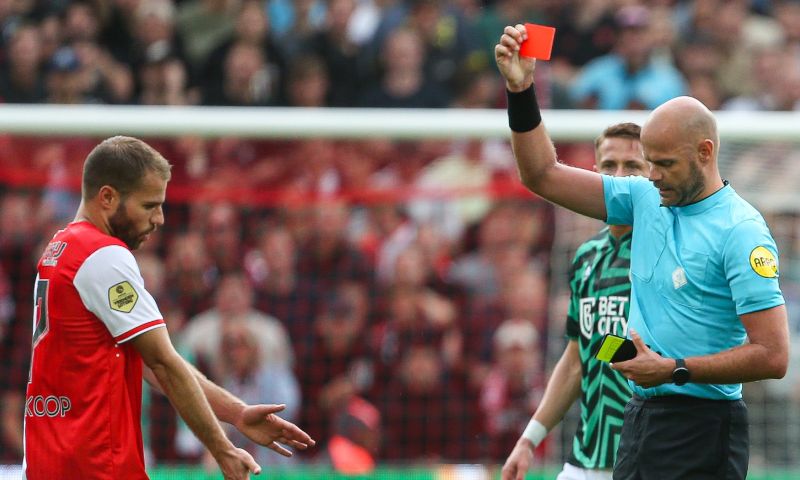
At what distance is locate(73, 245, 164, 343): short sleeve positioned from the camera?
14.7 feet

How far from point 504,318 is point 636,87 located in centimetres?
261

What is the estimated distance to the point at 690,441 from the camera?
14.6ft

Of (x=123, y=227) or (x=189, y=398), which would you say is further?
(x=123, y=227)

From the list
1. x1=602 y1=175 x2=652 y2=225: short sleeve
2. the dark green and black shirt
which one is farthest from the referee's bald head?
the dark green and black shirt

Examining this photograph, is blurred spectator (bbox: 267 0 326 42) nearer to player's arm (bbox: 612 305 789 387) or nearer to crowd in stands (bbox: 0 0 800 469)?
crowd in stands (bbox: 0 0 800 469)

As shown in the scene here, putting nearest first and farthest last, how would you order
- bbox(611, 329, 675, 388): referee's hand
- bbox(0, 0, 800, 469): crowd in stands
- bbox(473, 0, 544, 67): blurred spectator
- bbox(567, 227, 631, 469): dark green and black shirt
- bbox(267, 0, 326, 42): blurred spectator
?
bbox(611, 329, 675, 388): referee's hand < bbox(567, 227, 631, 469): dark green and black shirt < bbox(0, 0, 800, 469): crowd in stands < bbox(267, 0, 326, 42): blurred spectator < bbox(473, 0, 544, 67): blurred spectator

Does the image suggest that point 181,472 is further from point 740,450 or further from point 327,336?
point 740,450

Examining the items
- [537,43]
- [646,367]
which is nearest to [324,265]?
[537,43]

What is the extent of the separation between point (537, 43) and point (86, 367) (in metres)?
2.02

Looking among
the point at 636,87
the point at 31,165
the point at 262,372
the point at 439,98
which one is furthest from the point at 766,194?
the point at 31,165

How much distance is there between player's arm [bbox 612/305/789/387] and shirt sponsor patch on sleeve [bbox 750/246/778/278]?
0.12m

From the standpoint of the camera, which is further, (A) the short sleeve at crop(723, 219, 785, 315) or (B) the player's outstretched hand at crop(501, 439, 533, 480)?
(B) the player's outstretched hand at crop(501, 439, 533, 480)

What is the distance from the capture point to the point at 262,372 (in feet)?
29.5

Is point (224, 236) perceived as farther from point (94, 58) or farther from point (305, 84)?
point (94, 58)
